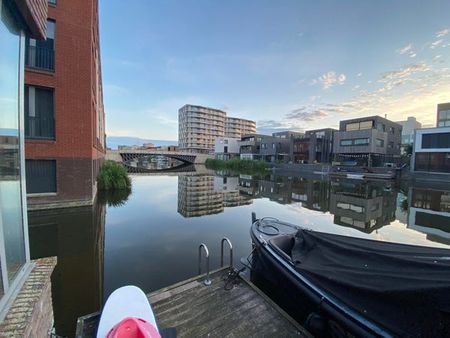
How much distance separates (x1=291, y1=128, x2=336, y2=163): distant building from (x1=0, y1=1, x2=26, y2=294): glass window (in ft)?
166

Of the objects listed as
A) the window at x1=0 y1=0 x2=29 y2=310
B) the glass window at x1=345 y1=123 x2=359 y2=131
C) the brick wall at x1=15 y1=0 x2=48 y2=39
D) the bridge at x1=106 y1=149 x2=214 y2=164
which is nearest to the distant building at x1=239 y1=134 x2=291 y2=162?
the bridge at x1=106 y1=149 x2=214 y2=164

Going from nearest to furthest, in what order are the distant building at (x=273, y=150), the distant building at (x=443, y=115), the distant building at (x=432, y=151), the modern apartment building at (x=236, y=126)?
the distant building at (x=432, y=151) → the distant building at (x=443, y=115) → the distant building at (x=273, y=150) → the modern apartment building at (x=236, y=126)

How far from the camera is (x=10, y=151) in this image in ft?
7.97

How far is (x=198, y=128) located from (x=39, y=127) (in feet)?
266

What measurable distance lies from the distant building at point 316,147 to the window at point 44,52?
46694 mm

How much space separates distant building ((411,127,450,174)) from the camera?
1089 inches

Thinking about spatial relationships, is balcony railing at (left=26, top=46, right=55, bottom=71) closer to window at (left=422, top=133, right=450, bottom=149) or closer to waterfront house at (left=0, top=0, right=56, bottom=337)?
waterfront house at (left=0, top=0, right=56, bottom=337)

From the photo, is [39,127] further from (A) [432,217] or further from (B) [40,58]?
(A) [432,217]

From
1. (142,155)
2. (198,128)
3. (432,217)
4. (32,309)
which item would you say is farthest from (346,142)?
(198,128)

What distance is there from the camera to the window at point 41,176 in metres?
9.68

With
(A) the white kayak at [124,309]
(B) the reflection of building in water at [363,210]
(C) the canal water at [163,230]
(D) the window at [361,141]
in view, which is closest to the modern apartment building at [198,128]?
(D) the window at [361,141]

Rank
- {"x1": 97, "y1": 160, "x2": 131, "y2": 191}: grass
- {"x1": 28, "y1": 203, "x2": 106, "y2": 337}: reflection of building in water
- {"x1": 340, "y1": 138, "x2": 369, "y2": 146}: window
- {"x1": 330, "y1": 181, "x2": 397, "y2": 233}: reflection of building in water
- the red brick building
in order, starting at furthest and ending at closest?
{"x1": 340, "y1": 138, "x2": 369, "y2": 146}: window
{"x1": 97, "y1": 160, "x2": 131, "y2": 191}: grass
{"x1": 330, "y1": 181, "x2": 397, "y2": 233}: reflection of building in water
the red brick building
{"x1": 28, "y1": 203, "x2": 106, "y2": 337}: reflection of building in water

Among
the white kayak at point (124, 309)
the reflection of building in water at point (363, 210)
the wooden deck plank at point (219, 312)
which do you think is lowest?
the reflection of building in water at point (363, 210)

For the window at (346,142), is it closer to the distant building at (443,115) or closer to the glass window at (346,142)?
the glass window at (346,142)
